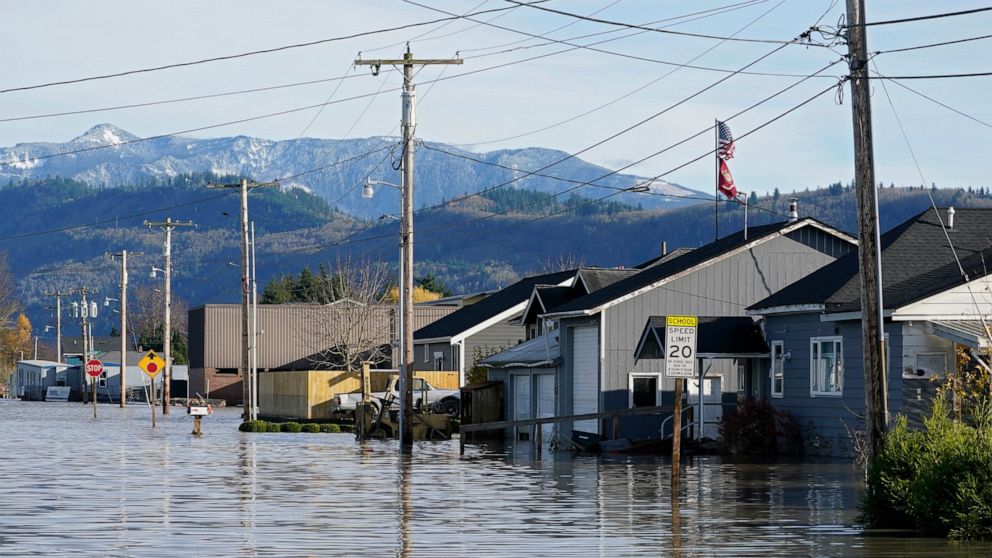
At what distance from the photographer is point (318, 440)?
2026 inches

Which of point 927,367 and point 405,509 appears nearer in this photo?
point 405,509

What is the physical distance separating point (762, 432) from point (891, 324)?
19.6 ft

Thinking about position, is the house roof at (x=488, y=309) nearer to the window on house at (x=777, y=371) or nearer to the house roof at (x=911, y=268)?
the window on house at (x=777, y=371)

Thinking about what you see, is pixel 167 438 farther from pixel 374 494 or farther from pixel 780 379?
pixel 374 494

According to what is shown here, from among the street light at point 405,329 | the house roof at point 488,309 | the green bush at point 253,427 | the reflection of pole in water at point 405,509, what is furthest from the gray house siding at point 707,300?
the green bush at point 253,427

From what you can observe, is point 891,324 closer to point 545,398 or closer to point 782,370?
point 782,370

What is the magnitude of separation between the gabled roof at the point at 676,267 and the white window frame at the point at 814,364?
26.9ft

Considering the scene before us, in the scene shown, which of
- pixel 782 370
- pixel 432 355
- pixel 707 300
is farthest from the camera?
pixel 432 355

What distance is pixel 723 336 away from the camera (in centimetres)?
4216

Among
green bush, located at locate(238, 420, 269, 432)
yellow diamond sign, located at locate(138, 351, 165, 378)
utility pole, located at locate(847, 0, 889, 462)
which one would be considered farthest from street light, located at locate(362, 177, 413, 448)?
utility pole, located at locate(847, 0, 889, 462)

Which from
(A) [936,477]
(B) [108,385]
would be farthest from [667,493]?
(B) [108,385]

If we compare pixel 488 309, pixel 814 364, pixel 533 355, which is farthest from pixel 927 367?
pixel 488 309

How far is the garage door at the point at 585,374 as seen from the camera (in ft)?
154

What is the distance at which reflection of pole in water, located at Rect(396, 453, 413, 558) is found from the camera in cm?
1791
